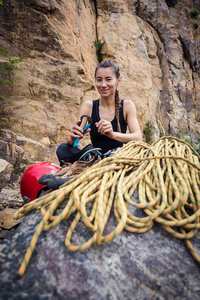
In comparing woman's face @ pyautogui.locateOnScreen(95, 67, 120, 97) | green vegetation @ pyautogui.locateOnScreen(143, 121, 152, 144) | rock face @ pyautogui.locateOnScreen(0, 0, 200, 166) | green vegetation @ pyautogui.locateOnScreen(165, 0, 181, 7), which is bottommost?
green vegetation @ pyautogui.locateOnScreen(143, 121, 152, 144)

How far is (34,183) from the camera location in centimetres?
121

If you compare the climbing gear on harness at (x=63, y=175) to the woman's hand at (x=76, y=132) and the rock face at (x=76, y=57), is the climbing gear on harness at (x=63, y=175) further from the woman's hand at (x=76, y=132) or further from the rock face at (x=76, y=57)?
the rock face at (x=76, y=57)

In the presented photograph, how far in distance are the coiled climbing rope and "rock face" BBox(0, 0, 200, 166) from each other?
2.83m

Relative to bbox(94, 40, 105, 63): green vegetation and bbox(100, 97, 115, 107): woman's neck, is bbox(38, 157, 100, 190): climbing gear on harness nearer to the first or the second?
bbox(100, 97, 115, 107): woman's neck

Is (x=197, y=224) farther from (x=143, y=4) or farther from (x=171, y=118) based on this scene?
(x=143, y=4)

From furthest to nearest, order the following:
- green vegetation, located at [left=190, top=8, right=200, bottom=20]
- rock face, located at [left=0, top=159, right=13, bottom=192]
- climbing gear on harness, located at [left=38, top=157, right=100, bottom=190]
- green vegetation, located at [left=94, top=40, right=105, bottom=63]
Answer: green vegetation, located at [left=190, top=8, right=200, bottom=20] < green vegetation, located at [left=94, top=40, right=105, bottom=63] < rock face, located at [left=0, top=159, right=13, bottom=192] < climbing gear on harness, located at [left=38, top=157, right=100, bottom=190]

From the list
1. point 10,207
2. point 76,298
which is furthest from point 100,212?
point 10,207

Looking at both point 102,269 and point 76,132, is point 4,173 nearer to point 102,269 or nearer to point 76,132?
point 76,132

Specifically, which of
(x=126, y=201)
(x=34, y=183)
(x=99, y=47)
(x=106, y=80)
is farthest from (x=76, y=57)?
(x=126, y=201)

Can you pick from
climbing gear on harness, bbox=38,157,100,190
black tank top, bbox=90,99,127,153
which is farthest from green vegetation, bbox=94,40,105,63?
climbing gear on harness, bbox=38,157,100,190

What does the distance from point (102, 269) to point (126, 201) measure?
0.78ft

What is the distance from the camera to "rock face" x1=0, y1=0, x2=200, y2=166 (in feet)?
10.6

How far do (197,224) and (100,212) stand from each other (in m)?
0.35

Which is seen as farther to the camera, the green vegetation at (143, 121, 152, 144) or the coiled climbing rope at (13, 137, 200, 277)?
the green vegetation at (143, 121, 152, 144)
